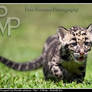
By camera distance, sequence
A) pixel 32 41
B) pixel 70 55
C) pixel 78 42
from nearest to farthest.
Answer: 1. pixel 78 42
2. pixel 70 55
3. pixel 32 41

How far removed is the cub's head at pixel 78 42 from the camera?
10953 mm

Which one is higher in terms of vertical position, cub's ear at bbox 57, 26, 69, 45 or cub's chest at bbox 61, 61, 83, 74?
cub's ear at bbox 57, 26, 69, 45

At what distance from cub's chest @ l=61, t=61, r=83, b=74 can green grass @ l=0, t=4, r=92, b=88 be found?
0.36 meters

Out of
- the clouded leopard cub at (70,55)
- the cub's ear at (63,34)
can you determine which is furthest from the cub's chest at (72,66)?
the cub's ear at (63,34)

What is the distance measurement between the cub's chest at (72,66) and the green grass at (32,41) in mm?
357

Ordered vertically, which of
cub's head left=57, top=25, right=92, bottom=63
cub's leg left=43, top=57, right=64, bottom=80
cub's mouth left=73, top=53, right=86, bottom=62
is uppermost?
cub's head left=57, top=25, right=92, bottom=63

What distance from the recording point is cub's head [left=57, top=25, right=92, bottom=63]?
10953 mm

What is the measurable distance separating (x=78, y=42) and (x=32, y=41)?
9.68m

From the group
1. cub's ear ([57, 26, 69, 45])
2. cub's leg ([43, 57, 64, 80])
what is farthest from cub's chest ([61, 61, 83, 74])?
cub's ear ([57, 26, 69, 45])

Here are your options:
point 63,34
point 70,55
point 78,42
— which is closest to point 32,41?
point 63,34

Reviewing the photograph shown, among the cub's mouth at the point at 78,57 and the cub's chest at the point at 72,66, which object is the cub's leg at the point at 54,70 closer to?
the cub's chest at the point at 72,66

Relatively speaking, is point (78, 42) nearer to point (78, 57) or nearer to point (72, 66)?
point (78, 57)

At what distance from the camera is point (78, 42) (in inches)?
433

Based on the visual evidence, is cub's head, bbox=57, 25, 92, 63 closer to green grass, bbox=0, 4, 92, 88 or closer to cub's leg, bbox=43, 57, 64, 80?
cub's leg, bbox=43, 57, 64, 80
